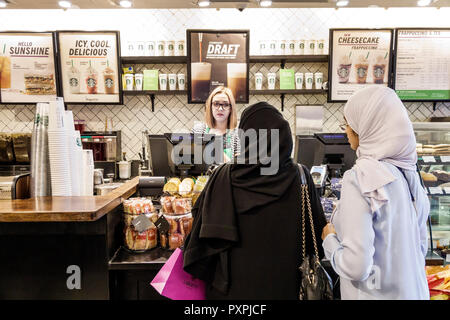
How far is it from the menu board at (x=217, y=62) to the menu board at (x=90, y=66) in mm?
900

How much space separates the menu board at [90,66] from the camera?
148 inches

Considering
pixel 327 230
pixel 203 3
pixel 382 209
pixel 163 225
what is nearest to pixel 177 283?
pixel 163 225

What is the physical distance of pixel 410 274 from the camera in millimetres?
1062

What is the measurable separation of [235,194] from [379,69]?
352 centimetres

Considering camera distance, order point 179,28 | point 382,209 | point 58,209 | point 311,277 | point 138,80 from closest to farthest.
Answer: point 382,209 < point 311,277 < point 58,209 < point 138,80 < point 179,28

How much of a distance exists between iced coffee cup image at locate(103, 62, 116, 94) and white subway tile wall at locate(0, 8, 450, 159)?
336 millimetres

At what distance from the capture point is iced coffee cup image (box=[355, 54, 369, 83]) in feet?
12.7

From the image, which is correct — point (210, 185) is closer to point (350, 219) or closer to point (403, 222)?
point (350, 219)

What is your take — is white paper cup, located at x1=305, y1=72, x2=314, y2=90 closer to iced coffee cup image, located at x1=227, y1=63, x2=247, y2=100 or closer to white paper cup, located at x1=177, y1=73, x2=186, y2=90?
iced coffee cup image, located at x1=227, y1=63, x2=247, y2=100

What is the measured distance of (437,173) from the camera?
2482 mm

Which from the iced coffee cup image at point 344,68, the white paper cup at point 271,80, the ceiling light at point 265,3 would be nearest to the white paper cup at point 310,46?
the iced coffee cup image at point 344,68

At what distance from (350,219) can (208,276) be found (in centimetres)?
56

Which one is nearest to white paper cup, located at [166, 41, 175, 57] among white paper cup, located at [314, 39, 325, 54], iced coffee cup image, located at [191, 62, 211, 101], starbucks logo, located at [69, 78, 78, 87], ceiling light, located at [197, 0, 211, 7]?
iced coffee cup image, located at [191, 62, 211, 101]

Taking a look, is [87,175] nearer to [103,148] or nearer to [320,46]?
[103,148]
